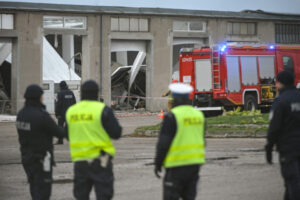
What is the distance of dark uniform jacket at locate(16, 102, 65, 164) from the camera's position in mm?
8117

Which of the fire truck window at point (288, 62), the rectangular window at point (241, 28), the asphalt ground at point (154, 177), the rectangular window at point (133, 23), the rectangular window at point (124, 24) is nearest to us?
the asphalt ground at point (154, 177)

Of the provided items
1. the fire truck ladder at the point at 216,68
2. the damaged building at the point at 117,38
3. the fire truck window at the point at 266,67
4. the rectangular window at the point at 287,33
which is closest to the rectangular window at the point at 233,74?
the fire truck ladder at the point at 216,68

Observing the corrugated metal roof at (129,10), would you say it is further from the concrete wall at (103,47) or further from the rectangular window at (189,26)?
the rectangular window at (189,26)

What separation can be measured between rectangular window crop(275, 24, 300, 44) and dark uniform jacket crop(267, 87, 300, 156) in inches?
1390

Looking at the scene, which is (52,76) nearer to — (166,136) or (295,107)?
(295,107)

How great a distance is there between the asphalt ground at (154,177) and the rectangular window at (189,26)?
21871 mm

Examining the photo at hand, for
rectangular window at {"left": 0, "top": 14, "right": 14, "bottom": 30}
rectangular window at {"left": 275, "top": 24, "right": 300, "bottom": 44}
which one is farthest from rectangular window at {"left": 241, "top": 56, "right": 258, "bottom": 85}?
rectangular window at {"left": 275, "top": 24, "right": 300, "bottom": 44}

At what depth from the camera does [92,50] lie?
3656cm

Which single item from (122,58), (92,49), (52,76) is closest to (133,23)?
(92,49)

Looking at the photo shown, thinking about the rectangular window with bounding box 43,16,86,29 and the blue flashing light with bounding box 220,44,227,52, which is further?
the rectangular window with bounding box 43,16,86,29

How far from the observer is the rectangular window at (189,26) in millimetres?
39031

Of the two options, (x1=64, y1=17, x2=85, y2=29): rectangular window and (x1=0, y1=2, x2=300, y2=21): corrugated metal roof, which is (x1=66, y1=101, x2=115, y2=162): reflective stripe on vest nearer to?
(x1=0, y1=2, x2=300, y2=21): corrugated metal roof

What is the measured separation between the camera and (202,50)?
28.5 metres

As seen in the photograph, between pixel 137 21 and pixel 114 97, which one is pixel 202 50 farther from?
pixel 114 97
